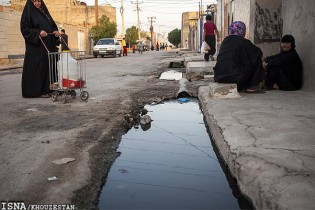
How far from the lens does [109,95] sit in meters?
6.23

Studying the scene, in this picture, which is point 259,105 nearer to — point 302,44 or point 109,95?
point 302,44

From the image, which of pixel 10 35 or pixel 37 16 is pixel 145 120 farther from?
pixel 10 35

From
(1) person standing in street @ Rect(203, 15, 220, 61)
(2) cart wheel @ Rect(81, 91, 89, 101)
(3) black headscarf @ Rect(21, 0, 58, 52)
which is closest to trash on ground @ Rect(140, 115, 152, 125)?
(2) cart wheel @ Rect(81, 91, 89, 101)

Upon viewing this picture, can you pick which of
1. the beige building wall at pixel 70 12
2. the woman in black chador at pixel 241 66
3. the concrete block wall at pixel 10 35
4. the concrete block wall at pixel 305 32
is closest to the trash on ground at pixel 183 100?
the woman in black chador at pixel 241 66

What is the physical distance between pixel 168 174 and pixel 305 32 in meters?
4.03

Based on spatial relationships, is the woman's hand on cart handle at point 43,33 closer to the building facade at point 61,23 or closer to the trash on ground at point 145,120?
the trash on ground at point 145,120

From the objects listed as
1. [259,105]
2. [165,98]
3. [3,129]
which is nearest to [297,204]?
[259,105]

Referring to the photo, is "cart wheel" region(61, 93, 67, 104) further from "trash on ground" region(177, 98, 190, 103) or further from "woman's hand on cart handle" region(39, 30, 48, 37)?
"trash on ground" region(177, 98, 190, 103)

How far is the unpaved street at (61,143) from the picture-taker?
2.26 m

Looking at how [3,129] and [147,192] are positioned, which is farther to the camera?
[3,129]

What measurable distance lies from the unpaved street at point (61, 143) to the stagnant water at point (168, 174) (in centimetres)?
15

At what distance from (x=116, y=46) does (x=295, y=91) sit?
851 inches

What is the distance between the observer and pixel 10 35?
62.6 feet

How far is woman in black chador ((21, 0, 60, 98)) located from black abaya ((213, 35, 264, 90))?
306 centimetres
